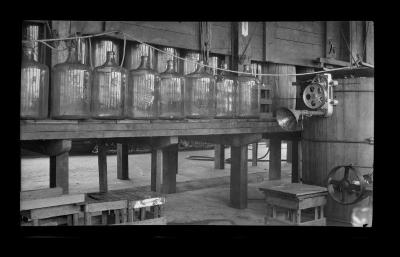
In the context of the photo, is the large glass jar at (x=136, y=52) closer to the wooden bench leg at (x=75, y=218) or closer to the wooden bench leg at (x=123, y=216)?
the wooden bench leg at (x=123, y=216)

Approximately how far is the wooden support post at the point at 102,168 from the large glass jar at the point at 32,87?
3135 mm

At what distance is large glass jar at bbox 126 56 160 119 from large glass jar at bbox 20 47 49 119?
1.06 metres

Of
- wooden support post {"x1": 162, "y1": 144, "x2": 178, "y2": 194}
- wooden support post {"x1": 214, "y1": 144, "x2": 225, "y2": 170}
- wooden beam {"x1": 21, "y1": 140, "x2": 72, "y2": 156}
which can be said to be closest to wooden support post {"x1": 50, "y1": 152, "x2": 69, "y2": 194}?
wooden beam {"x1": 21, "y1": 140, "x2": 72, "y2": 156}

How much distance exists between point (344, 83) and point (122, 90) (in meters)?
3.50

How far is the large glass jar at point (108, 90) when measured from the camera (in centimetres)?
477

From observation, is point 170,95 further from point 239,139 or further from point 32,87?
point 32,87

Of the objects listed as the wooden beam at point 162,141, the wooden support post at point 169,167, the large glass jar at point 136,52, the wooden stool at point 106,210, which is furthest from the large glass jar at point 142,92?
the wooden support post at point 169,167

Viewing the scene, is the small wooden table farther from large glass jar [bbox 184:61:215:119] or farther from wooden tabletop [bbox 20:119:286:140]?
large glass jar [bbox 184:61:215:119]

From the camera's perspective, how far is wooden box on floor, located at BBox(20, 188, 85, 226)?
13.7 ft

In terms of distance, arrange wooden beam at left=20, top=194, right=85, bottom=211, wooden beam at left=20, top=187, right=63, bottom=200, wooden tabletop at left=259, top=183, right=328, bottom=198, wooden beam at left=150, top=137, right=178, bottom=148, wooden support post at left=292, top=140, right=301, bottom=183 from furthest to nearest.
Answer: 1. wooden support post at left=292, top=140, right=301, bottom=183
2. wooden beam at left=150, top=137, right=178, bottom=148
3. wooden tabletop at left=259, top=183, right=328, bottom=198
4. wooden beam at left=20, top=187, right=63, bottom=200
5. wooden beam at left=20, top=194, right=85, bottom=211

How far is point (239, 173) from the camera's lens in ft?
22.0
